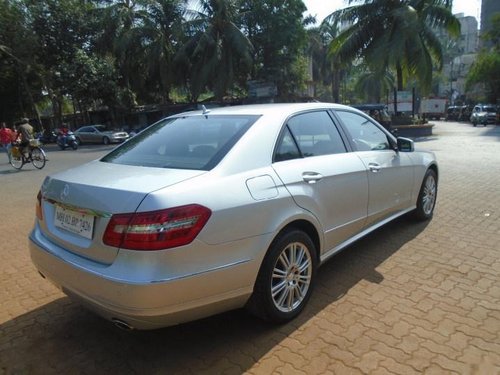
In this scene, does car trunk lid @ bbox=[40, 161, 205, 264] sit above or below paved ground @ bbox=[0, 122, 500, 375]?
above

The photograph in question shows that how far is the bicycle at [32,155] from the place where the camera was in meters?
14.3

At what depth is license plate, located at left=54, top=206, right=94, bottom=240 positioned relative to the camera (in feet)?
8.54

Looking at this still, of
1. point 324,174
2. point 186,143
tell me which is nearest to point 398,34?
point 324,174

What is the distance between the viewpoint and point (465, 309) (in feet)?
10.8

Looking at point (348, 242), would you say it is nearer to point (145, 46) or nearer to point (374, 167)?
point (374, 167)

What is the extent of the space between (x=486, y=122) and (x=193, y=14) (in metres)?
23.7

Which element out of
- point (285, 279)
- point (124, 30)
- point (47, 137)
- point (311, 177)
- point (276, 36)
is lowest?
point (47, 137)

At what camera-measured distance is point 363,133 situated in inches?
173

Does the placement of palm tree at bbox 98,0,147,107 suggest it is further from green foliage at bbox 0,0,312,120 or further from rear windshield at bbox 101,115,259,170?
rear windshield at bbox 101,115,259,170

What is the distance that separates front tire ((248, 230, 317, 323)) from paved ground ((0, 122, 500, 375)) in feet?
0.47

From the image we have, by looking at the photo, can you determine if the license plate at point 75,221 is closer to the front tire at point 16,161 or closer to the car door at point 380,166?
the car door at point 380,166

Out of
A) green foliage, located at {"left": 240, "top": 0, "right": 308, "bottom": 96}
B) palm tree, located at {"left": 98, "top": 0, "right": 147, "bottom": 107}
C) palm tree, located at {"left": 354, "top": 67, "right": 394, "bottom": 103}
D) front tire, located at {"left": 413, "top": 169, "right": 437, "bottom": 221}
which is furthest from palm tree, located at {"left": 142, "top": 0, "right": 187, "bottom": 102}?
front tire, located at {"left": 413, "top": 169, "right": 437, "bottom": 221}

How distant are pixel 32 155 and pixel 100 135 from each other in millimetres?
14667

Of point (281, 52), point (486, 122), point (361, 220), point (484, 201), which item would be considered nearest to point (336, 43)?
point (281, 52)
